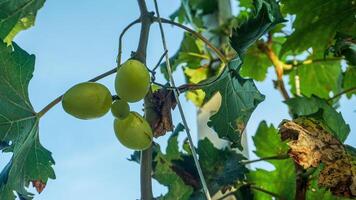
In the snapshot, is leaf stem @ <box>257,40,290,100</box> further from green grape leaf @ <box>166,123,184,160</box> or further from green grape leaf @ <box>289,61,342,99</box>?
green grape leaf @ <box>166,123,184,160</box>

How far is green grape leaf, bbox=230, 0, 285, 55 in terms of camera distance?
722 mm

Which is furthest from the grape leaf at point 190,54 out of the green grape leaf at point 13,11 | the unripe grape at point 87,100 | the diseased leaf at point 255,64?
the unripe grape at point 87,100

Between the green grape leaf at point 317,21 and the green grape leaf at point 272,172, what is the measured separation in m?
0.17

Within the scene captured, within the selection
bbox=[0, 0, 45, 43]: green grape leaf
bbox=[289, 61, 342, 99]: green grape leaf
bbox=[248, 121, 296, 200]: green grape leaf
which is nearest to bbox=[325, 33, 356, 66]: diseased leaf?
bbox=[248, 121, 296, 200]: green grape leaf

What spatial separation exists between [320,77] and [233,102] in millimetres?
766

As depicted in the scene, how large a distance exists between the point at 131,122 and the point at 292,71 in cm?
95

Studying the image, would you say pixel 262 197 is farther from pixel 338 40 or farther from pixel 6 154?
pixel 6 154

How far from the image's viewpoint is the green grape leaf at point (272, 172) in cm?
105

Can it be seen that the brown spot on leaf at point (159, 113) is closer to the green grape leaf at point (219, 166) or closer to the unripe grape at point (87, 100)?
the unripe grape at point (87, 100)

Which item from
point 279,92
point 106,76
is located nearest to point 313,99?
point 279,92

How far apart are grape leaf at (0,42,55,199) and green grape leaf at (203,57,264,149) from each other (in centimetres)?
24

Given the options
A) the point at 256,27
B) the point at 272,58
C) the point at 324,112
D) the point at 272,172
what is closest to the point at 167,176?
the point at 272,172

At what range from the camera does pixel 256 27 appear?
2.41ft

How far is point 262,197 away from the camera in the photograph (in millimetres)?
1053
